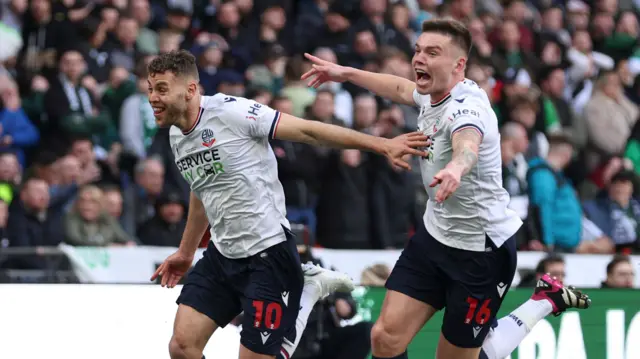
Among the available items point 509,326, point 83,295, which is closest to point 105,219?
point 83,295

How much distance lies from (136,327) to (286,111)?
389 cm

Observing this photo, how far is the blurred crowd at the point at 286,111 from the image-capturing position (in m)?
12.5

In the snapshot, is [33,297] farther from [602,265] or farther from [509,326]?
[602,265]

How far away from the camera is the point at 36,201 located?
1191cm

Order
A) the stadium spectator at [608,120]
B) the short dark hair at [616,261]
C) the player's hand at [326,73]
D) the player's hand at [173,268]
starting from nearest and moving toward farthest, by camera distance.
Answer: the player's hand at [326,73]
the player's hand at [173,268]
the short dark hair at [616,261]
the stadium spectator at [608,120]

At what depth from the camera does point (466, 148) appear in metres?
7.32

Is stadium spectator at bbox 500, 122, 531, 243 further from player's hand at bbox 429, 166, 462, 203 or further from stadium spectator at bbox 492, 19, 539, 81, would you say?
player's hand at bbox 429, 166, 462, 203

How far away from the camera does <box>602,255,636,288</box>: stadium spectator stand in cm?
1194

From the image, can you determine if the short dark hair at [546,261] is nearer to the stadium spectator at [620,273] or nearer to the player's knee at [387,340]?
the stadium spectator at [620,273]

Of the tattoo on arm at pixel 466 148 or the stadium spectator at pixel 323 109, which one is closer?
the tattoo on arm at pixel 466 148

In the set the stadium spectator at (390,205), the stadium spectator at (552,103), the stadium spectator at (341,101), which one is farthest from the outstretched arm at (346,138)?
the stadium spectator at (552,103)

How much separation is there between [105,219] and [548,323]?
431 cm

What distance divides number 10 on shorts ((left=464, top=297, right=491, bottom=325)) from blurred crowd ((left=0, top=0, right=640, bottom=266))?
4.68m

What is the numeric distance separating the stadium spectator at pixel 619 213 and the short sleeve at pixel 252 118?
7641 millimetres
